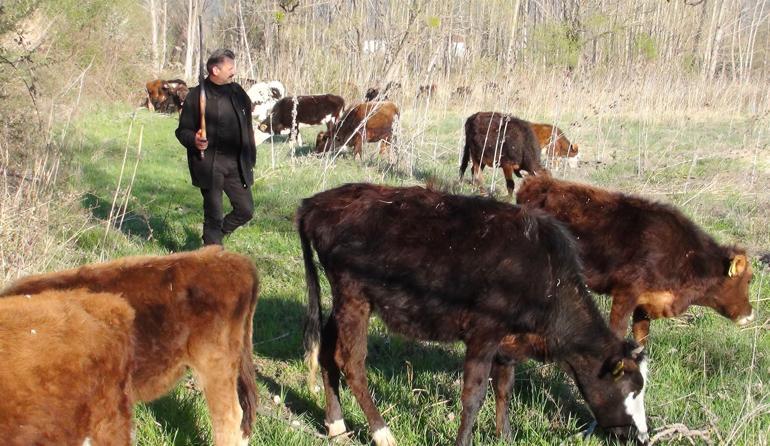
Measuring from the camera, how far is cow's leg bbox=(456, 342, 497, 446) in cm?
501

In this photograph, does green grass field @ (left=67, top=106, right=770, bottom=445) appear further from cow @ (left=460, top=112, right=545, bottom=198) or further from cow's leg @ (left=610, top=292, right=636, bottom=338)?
cow @ (left=460, top=112, right=545, bottom=198)

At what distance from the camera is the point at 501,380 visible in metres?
5.49

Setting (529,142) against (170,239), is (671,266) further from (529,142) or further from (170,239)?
(529,142)

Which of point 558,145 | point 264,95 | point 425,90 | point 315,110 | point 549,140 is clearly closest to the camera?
point 549,140

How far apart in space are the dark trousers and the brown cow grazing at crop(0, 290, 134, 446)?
4.29 metres

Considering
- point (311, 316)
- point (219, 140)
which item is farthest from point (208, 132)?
point (311, 316)

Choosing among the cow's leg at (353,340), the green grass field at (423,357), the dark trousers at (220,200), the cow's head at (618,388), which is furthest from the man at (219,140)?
the cow's head at (618,388)

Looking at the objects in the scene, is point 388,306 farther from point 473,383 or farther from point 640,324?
point 640,324

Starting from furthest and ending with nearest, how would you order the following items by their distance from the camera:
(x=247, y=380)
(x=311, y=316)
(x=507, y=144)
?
1. (x=507, y=144)
2. (x=311, y=316)
3. (x=247, y=380)

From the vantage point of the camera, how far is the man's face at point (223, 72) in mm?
7914

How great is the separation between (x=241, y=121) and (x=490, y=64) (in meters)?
11.7

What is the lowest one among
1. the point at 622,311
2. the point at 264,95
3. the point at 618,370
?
the point at 622,311

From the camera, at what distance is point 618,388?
5.15 metres

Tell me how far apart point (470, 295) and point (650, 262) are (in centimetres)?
235
